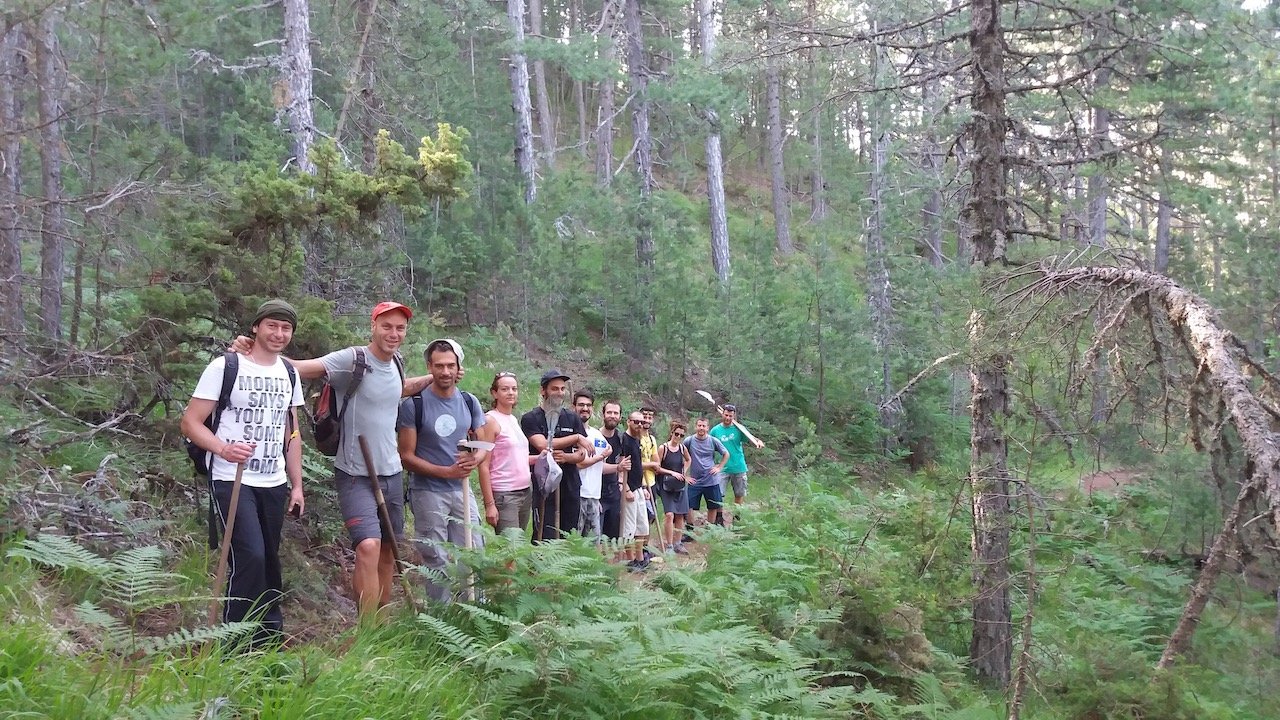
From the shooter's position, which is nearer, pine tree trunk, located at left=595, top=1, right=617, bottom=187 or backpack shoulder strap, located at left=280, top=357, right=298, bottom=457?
backpack shoulder strap, located at left=280, top=357, right=298, bottom=457

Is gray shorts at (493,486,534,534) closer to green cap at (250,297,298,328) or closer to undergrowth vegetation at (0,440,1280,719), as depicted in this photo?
undergrowth vegetation at (0,440,1280,719)

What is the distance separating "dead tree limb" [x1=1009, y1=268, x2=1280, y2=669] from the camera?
14.9ft

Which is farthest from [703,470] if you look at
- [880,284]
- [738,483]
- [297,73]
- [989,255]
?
[880,284]

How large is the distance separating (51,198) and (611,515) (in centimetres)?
568

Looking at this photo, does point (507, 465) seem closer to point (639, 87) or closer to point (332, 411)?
point (332, 411)

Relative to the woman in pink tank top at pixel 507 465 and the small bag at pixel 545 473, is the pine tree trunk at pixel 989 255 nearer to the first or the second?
the small bag at pixel 545 473

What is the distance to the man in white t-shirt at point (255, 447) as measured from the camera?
14.3ft

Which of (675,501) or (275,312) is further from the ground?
(275,312)

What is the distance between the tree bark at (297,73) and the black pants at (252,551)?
8699 millimetres

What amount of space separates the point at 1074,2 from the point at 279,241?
725cm

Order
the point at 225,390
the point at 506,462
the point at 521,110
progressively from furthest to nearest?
the point at 521,110, the point at 506,462, the point at 225,390

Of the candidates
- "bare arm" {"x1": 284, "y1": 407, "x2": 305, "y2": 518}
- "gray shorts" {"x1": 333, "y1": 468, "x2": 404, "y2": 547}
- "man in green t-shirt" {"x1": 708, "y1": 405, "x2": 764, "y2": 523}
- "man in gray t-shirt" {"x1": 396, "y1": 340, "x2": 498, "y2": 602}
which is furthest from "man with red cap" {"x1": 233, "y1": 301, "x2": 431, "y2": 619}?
→ "man in green t-shirt" {"x1": 708, "y1": 405, "x2": 764, "y2": 523}

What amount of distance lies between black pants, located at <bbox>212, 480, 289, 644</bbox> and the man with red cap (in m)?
0.45

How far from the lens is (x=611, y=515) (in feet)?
29.2
